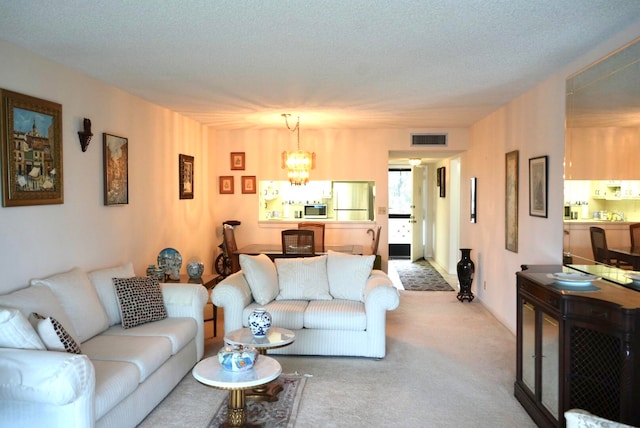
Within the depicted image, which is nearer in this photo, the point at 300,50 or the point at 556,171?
the point at 300,50

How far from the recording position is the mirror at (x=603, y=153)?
3.14 m

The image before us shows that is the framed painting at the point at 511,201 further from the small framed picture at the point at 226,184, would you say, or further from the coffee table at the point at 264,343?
the small framed picture at the point at 226,184

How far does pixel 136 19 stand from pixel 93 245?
2320 millimetres

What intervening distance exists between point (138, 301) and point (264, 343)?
1.22m

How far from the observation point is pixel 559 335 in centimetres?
295

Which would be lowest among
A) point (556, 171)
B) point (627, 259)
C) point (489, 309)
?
point (489, 309)

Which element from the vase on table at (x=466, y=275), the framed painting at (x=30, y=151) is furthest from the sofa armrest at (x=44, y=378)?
the vase on table at (x=466, y=275)

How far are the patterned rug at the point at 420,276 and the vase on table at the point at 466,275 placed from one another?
2.90ft

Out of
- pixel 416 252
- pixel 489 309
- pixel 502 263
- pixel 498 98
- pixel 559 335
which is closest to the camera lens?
pixel 559 335

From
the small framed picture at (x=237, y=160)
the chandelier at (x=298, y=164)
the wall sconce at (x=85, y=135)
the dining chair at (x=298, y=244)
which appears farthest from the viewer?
the small framed picture at (x=237, y=160)

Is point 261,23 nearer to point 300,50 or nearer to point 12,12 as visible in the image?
point 300,50

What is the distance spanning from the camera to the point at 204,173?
25.1 feet

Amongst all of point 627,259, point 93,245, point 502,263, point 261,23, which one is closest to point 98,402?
point 93,245

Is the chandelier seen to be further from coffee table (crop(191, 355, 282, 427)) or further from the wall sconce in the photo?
coffee table (crop(191, 355, 282, 427))
